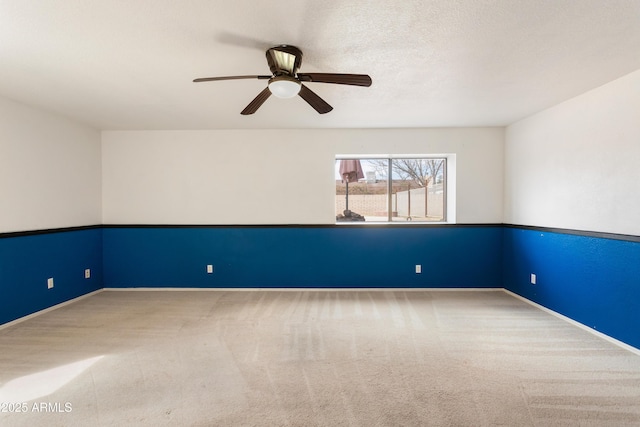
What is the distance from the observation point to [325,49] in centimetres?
194

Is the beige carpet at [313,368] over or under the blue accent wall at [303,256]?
under

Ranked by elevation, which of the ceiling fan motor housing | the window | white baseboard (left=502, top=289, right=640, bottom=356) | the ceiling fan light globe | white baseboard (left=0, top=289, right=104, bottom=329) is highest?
the ceiling fan motor housing

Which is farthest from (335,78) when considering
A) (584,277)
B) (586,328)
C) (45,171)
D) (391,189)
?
(45,171)

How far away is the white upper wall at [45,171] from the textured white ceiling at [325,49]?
28 centimetres

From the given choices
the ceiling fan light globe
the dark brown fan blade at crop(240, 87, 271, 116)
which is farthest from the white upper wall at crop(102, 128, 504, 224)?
the ceiling fan light globe

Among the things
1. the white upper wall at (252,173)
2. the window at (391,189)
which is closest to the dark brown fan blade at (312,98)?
the white upper wall at (252,173)

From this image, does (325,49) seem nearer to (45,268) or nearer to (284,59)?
(284,59)

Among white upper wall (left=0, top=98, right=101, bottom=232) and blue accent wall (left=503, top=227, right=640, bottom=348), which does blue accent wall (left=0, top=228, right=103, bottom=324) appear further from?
blue accent wall (left=503, top=227, right=640, bottom=348)

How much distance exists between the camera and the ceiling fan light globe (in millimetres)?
1900

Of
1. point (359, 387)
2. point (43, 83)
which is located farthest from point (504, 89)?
point (43, 83)

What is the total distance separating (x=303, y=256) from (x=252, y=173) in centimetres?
140

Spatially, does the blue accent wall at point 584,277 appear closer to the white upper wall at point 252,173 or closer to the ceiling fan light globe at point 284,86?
the white upper wall at point 252,173

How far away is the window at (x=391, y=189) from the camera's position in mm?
4277

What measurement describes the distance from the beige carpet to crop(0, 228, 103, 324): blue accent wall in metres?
0.24
